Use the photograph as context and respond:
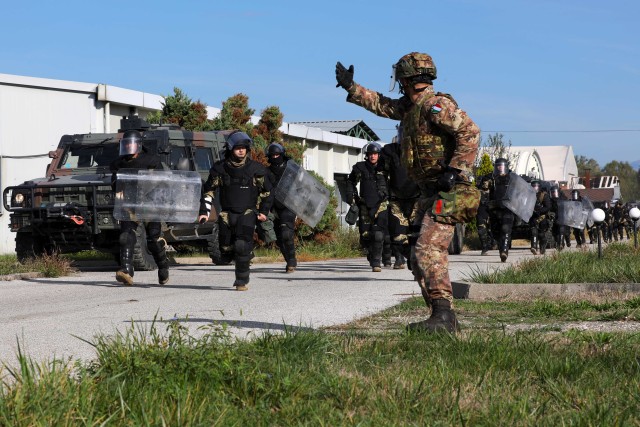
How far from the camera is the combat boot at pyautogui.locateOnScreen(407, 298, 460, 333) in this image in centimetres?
703

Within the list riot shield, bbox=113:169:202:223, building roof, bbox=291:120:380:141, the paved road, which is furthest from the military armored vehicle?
building roof, bbox=291:120:380:141

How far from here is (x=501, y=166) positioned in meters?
19.5

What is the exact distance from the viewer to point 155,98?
2608 cm

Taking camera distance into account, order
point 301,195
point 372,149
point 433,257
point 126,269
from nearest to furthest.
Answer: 1. point 433,257
2. point 126,269
3. point 301,195
4. point 372,149

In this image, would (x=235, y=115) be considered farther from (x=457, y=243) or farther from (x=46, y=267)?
(x=46, y=267)

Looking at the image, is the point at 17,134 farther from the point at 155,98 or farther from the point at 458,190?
the point at 458,190

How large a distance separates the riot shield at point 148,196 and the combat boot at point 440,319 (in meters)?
6.83

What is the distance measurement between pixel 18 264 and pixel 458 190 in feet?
36.9

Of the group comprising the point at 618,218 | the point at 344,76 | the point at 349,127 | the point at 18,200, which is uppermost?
the point at 349,127

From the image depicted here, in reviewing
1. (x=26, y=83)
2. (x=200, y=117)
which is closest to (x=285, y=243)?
(x=200, y=117)

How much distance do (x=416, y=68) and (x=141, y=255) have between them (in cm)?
971

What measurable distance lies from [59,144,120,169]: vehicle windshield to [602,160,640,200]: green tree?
13352 centimetres

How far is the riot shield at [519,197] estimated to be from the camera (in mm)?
20203

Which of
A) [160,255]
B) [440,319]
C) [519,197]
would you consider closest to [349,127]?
[519,197]
